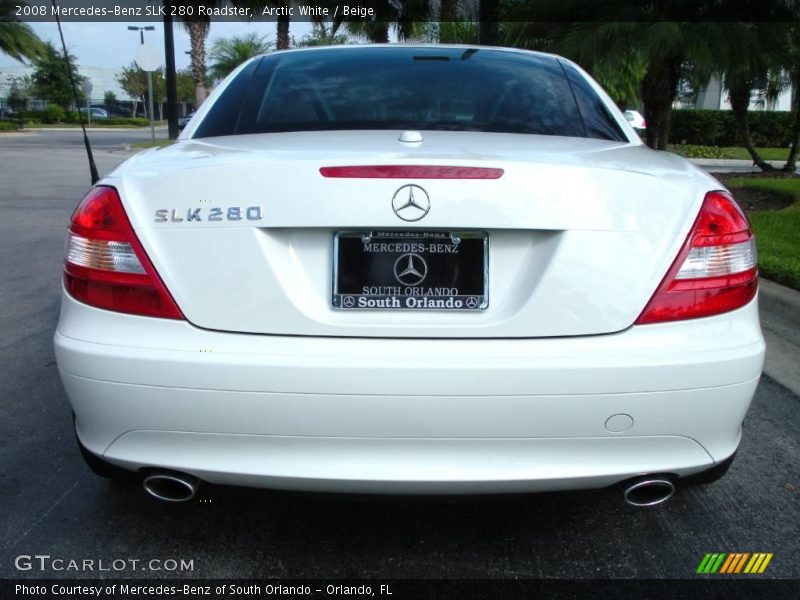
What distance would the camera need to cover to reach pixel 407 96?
2.83m

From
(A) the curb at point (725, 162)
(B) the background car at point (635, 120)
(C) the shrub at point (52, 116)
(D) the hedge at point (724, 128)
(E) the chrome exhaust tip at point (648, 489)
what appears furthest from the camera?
(C) the shrub at point (52, 116)

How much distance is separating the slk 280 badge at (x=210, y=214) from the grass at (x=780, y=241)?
429cm

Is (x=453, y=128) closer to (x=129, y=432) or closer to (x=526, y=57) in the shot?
(x=526, y=57)

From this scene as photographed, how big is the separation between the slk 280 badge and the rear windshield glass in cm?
76

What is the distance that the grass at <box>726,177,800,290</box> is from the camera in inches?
203

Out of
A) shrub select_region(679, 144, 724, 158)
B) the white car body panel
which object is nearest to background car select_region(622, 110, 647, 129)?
the white car body panel

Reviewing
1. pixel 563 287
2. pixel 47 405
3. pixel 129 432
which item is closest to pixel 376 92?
pixel 563 287

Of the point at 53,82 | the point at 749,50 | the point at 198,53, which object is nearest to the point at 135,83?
the point at 53,82

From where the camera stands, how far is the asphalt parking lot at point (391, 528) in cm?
224

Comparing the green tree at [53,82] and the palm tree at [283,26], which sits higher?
the palm tree at [283,26]

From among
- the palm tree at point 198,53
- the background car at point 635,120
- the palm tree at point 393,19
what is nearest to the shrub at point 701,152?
the palm tree at point 393,19

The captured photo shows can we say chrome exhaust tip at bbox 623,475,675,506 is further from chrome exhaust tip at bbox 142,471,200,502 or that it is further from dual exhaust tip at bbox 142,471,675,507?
chrome exhaust tip at bbox 142,471,200,502

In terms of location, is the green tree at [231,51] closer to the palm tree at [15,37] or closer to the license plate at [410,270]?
the palm tree at [15,37]

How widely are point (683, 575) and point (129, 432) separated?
1.65m
